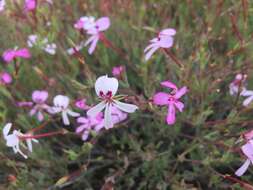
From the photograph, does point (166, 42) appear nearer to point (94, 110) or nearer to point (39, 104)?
point (94, 110)

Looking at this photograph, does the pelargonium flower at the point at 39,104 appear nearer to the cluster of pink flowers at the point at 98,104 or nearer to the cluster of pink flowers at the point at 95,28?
the cluster of pink flowers at the point at 98,104

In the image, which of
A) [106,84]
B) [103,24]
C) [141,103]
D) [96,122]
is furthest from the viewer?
[103,24]

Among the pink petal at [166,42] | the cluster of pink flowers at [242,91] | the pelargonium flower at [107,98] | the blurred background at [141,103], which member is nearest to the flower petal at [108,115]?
the pelargonium flower at [107,98]

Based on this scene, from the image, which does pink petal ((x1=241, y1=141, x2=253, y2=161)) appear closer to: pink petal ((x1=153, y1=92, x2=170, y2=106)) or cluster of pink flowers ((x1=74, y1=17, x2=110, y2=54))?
pink petal ((x1=153, y1=92, x2=170, y2=106))

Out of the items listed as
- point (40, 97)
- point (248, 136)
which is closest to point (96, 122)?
point (40, 97)

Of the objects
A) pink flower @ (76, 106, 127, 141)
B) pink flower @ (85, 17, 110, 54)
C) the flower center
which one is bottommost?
the flower center

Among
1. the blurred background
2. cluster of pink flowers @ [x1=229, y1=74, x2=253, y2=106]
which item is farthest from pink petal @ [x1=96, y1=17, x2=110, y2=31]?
cluster of pink flowers @ [x1=229, y1=74, x2=253, y2=106]

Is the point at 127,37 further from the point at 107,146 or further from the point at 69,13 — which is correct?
the point at 107,146

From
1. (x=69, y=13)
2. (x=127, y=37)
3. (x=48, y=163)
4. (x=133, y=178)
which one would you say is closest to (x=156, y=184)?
(x=133, y=178)
